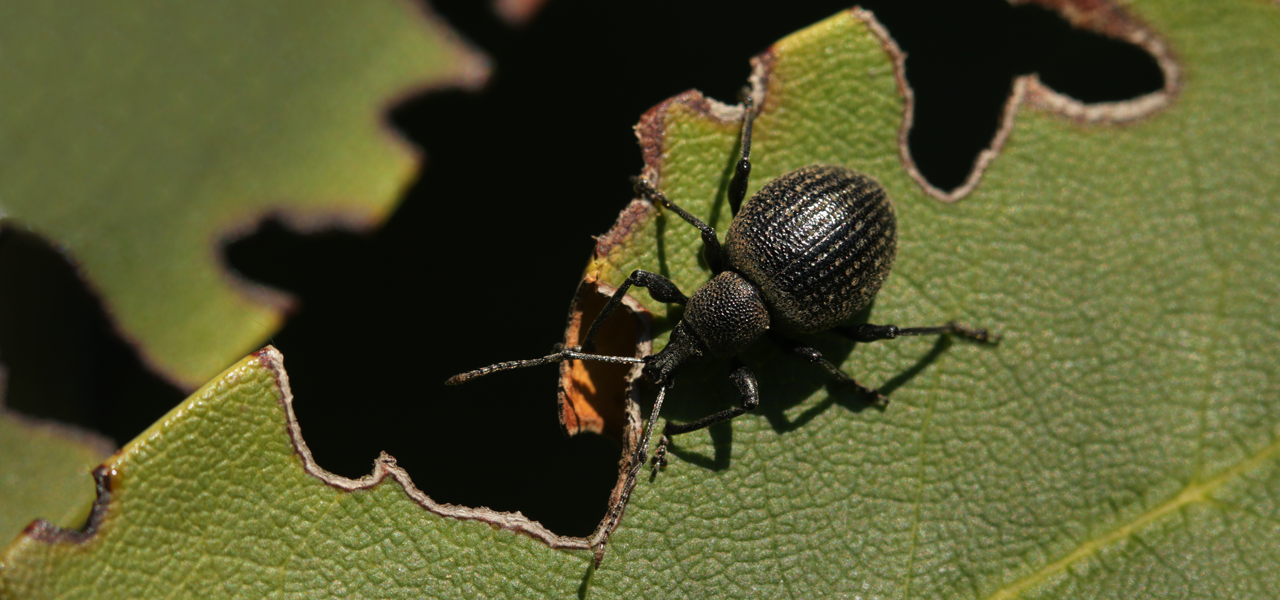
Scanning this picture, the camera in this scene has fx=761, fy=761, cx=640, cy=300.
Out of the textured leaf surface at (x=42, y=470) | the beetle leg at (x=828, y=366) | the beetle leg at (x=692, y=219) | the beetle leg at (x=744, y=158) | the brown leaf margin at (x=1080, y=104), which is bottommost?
the textured leaf surface at (x=42, y=470)

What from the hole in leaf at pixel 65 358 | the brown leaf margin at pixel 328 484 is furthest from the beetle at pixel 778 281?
the hole in leaf at pixel 65 358

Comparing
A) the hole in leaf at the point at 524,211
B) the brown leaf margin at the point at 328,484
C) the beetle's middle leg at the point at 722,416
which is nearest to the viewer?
the brown leaf margin at the point at 328,484

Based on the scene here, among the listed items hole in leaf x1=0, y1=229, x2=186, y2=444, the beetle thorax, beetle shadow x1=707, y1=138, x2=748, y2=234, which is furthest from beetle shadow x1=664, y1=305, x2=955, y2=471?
hole in leaf x1=0, y1=229, x2=186, y2=444

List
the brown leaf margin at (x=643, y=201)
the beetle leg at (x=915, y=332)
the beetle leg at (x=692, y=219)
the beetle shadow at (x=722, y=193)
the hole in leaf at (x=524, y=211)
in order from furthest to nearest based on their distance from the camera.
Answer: the hole in leaf at (x=524, y=211) → the beetle shadow at (x=722, y=193) → the beetle leg at (x=915, y=332) → the beetle leg at (x=692, y=219) → the brown leaf margin at (x=643, y=201)

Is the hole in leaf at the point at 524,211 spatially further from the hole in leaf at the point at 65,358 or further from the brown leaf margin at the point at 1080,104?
the hole in leaf at the point at 65,358

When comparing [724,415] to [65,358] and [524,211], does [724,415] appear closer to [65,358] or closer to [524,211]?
[524,211]

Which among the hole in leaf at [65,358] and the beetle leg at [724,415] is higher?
the beetle leg at [724,415]

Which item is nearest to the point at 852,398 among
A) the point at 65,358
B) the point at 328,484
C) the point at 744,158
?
the point at 744,158
